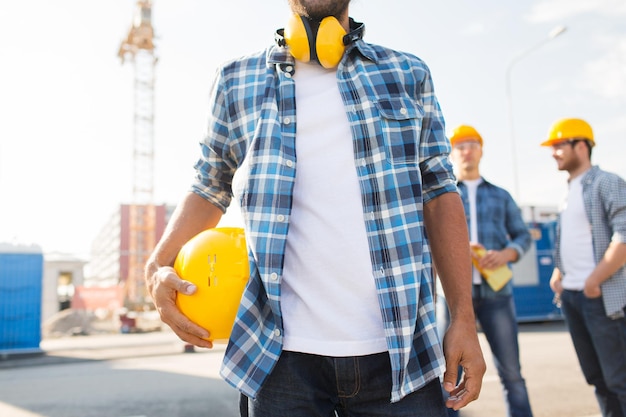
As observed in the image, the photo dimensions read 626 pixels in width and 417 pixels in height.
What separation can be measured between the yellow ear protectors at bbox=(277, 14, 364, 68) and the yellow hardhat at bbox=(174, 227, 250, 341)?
0.59 meters

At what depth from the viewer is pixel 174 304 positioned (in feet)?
4.73

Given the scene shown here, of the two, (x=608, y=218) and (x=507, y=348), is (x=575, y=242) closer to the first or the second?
(x=608, y=218)

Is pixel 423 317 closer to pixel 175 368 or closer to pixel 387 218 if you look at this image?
pixel 387 218

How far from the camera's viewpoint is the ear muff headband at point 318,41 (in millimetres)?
1547

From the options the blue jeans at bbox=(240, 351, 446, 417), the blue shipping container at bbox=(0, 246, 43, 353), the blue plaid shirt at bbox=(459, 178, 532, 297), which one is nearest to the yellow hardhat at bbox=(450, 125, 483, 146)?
the blue plaid shirt at bbox=(459, 178, 532, 297)

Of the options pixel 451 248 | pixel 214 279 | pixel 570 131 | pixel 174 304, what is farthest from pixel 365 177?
pixel 570 131

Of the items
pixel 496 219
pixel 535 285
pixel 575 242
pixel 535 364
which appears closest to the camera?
pixel 575 242

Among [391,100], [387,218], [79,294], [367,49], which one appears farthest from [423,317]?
[79,294]

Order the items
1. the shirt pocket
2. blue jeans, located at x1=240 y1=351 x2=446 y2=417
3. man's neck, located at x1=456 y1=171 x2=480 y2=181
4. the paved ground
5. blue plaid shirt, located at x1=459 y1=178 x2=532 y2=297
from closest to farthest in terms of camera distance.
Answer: blue jeans, located at x1=240 y1=351 x2=446 y2=417 → the shirt pocket → blue plaid shirt, located at x1=459 y1=178 x2=532 y2=297 → man's neck, located at x1=456 y1=171 x2=480 y2=181 → the paved ground

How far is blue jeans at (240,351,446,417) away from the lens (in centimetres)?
134

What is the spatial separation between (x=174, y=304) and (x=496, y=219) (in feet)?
11.0

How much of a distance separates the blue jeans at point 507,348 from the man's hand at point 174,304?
288 cm

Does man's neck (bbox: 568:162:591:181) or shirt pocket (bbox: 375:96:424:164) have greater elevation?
man's neck (bbox: 568:162:591:181)

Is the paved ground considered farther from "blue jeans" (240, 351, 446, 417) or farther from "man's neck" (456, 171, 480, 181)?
"blue jeans" (240, 351, 446, 417)
